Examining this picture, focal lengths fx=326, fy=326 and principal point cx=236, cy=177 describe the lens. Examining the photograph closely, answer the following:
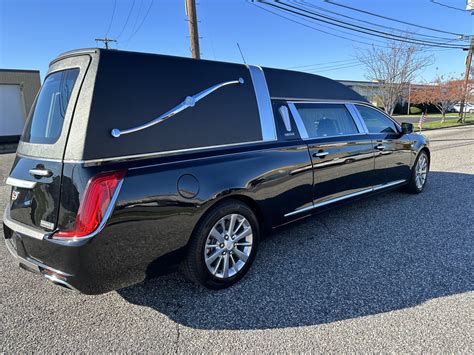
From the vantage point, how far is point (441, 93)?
2848 centimetres

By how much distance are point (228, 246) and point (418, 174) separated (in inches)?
169

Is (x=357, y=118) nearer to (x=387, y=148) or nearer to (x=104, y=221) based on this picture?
(x=387, y=148)

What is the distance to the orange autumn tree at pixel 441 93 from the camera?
27469 millimetres

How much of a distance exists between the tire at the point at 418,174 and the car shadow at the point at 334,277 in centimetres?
108

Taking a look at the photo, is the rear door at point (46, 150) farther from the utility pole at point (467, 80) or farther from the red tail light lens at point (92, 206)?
the utility pole at point (467, 80)

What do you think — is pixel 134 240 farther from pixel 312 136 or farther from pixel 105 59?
pixel 312 136

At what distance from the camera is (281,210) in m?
3.33

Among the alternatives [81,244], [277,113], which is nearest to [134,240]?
[81,244]

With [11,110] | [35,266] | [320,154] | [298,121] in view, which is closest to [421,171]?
[320,154]

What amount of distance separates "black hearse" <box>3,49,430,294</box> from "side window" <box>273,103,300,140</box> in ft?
0.04

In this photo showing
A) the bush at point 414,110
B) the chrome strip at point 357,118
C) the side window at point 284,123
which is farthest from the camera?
the bush at point 414,110

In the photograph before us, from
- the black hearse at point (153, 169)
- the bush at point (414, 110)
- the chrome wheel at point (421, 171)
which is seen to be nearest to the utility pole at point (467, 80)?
the bush at point (414, 110)

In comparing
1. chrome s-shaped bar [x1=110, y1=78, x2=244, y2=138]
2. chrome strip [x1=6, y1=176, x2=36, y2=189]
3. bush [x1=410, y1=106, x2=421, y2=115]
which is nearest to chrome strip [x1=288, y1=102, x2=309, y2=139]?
chrome s-shaped bar [x1=110, y1=78, x2=244, y2=138]

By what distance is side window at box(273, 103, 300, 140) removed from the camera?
11.1ft
